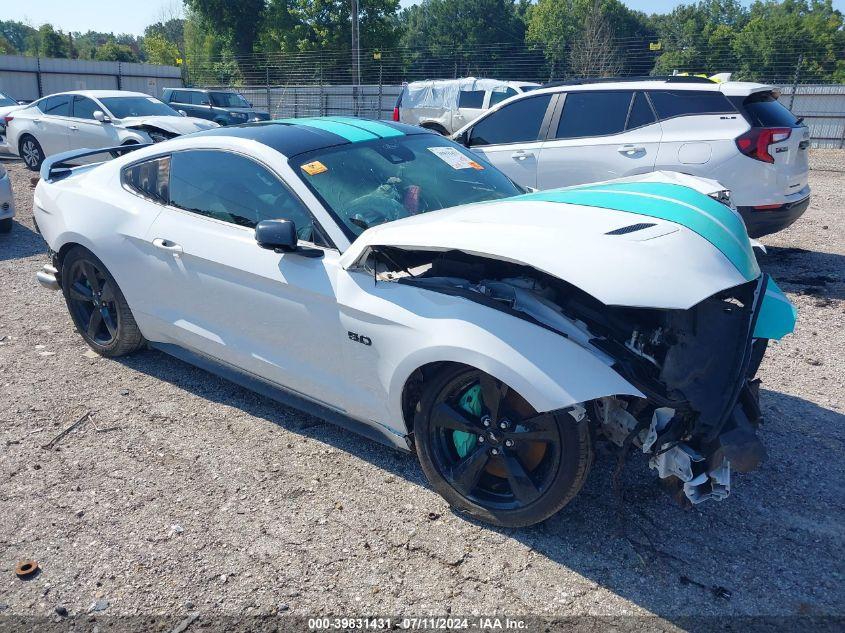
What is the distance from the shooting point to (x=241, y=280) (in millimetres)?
3596

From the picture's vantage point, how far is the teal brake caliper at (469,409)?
294cm

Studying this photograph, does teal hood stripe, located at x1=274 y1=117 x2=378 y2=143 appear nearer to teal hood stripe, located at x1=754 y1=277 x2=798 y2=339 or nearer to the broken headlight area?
the broken headlight area

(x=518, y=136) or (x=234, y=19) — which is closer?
(x=518, y=136)

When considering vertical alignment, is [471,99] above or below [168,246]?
above

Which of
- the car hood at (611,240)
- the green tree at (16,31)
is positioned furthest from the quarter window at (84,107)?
the green tree at (16,31)

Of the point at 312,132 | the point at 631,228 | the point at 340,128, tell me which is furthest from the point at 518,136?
the point at 631,228

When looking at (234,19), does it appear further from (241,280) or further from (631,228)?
(631,228)

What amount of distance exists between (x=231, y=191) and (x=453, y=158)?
1.39 metres

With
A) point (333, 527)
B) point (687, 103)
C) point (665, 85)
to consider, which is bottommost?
point (333, 527)

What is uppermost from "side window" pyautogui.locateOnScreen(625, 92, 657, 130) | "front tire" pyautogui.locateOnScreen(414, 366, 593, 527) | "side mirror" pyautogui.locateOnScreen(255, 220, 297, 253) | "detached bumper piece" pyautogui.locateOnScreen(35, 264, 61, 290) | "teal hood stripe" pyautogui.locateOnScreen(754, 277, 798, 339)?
"side window" pyautogui.locateOnScreen(625, 92, 657, 130)

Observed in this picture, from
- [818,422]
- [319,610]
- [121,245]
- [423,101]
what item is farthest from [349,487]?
[423,101]

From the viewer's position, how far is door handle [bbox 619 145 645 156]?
6.93m

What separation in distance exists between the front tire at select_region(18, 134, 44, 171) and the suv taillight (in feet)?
43.0

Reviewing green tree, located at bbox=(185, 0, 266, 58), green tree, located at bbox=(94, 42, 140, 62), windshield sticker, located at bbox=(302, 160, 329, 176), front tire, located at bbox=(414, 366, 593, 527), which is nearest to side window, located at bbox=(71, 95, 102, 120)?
windshield sticker, located at bbox=(302, 160, 329, 176)
